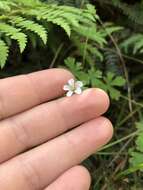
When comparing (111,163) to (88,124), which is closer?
(88,124)

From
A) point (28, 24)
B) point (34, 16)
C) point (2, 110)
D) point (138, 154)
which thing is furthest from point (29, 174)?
point (34, 16)

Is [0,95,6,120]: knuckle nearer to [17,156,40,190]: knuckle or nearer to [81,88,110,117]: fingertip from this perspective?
[17,156,40,190]: knuckle

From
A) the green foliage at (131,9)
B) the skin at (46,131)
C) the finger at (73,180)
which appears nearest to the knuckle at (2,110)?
the skin at (46,131)

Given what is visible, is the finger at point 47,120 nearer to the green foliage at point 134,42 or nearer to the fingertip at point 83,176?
the fingertip at point 83,176

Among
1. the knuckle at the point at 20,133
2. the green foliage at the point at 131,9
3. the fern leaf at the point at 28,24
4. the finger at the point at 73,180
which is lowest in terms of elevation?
the finger at the point at 73,180

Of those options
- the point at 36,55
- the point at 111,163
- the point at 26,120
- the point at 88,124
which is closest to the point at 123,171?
the point at 111,163

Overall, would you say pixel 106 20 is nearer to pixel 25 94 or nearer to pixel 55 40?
pixel 55 40
